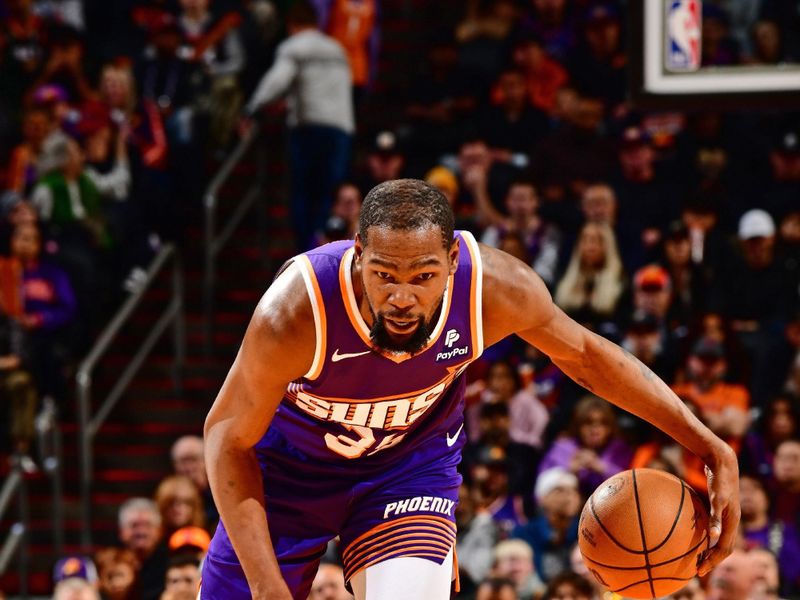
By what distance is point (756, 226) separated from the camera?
9133 millimetres

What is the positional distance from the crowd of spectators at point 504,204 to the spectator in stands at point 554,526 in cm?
2

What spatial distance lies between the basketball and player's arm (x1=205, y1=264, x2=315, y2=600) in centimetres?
114

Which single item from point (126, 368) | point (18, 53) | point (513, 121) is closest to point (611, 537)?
point (126, 368)

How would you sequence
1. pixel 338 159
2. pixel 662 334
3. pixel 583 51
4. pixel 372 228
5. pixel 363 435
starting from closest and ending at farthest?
pixel 372 228, pixel 363 435, pixel 662 334, pixel 338 159, pixel 583 51

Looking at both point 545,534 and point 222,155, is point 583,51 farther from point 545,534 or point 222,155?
point 545,534

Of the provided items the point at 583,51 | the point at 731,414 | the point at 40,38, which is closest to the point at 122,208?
the point at 40,38

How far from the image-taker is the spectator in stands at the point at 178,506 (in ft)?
26.9

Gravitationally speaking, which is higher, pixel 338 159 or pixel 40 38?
pixel 40 38

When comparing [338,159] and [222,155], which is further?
[222,155]

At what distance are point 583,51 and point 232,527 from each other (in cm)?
774

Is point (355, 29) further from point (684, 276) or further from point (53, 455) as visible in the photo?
point (53, 455)

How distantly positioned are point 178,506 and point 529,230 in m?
2.95

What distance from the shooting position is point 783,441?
818cm

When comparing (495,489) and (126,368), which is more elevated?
(126,368)
